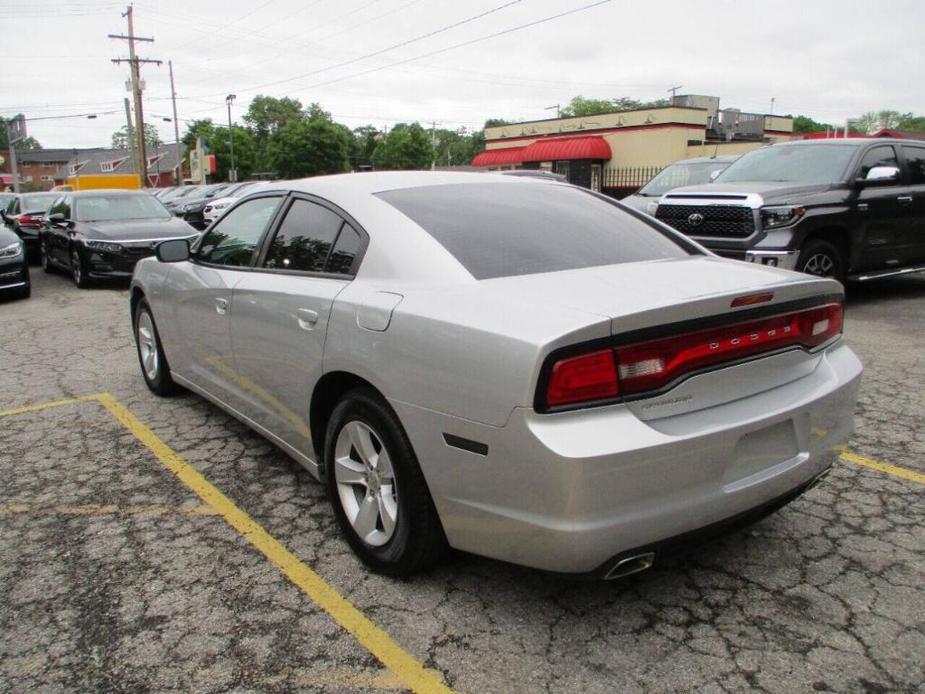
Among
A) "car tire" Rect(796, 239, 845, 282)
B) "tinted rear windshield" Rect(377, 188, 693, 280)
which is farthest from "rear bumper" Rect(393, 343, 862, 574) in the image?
"car tire" Rect(796, 239, 845, 282)

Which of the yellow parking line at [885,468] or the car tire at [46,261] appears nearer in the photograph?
the yellow parking line at [885,468]

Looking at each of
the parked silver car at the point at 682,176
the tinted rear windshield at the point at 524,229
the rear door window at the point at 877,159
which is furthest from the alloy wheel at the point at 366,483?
the parked silver car at the point at 682,176

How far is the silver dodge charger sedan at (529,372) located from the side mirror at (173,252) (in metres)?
1.14

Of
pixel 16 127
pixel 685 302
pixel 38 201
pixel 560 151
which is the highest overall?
pixel 16 127

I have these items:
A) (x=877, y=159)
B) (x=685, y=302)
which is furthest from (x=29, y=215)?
(x=685, y=302)

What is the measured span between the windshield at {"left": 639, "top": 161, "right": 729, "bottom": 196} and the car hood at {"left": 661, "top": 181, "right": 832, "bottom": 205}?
301 centimetres

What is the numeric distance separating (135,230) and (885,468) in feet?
35.6

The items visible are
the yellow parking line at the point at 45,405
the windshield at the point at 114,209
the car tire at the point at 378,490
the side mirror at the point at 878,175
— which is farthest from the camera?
the windshield at the point at 114,209

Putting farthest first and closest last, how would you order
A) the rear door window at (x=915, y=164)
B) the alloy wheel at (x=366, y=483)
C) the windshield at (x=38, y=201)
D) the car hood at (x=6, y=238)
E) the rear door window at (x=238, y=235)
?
the windshield at (x=38, y=201) < the car hood at (x=6, y=238) < the rear door window at (x=915, y=164) < the rear door window at (x=238, y=235) < the alloy wheel at (x=366, y=483)

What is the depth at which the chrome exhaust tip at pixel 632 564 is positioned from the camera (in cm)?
227

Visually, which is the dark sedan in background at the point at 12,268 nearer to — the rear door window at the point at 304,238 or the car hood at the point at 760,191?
→ the rear door window at the point at 304,238

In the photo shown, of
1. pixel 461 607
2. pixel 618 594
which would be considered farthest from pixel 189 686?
pixel 618 594

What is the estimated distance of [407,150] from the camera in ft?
297

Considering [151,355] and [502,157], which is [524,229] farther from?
[502,157]
